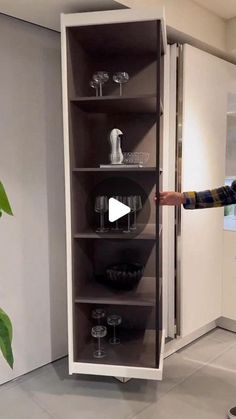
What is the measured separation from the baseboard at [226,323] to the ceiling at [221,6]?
235 centimetres

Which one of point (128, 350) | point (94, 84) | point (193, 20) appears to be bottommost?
point (128, 350)

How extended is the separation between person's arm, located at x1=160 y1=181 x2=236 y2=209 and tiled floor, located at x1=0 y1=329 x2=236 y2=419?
3.69 feet

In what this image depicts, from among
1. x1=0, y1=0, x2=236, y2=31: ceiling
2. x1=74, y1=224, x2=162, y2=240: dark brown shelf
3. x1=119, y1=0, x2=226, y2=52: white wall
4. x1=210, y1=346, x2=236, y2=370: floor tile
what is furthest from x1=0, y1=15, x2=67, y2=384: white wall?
x1=210, y1=346, x2=236, y2=370: floor tile

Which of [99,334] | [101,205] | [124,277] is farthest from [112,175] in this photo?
[99,334]

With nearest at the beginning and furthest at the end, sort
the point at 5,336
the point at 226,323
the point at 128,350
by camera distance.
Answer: the point at 5,336, the point at 128,350, the point at 226,323

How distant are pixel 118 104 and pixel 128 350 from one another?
4.66ft

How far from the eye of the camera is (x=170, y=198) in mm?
1837

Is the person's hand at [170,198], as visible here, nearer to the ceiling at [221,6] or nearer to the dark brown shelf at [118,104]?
the dark brown shelf at [118,104]

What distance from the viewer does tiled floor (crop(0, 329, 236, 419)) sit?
1857 millimetres

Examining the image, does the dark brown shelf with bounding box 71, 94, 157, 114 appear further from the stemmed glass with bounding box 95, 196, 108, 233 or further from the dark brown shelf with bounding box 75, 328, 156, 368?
the dark brown shelf with bounding box 75, 328, 156, 368

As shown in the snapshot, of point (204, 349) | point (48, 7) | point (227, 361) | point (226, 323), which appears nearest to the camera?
point (48, 7)

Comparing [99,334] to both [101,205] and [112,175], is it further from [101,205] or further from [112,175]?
[112,175]

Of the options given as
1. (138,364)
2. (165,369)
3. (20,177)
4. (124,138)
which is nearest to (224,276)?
(165,369)

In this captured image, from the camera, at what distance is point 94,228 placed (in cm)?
210
